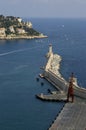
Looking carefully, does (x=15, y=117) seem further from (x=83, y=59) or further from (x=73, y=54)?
(x=73, y=54)

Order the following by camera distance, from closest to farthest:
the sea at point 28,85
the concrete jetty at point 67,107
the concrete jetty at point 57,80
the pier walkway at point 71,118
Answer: the pier walkway at point 71,118 < the concrete jetty at point 67,107 < the sea at point 28,85 < the concrete jetty at point 57,80

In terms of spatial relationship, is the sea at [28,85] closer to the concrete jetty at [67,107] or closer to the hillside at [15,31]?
the concrete jetty at [67,107]

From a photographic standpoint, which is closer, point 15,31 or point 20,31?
point 15,31

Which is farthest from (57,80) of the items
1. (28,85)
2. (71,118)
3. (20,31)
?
(20,31)

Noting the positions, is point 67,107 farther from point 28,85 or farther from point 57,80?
point 28,85

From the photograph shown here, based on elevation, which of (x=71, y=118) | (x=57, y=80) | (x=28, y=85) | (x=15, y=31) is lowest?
(x=15, y=31)

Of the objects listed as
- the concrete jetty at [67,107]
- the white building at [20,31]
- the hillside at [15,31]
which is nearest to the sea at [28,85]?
the concrete jetty at [67,107]

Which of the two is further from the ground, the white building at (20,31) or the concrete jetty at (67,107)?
the concrete jetty at (67,107)

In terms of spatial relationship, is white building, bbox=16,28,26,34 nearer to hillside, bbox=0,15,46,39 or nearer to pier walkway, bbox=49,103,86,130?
hillside, bbox=0,15,46,39

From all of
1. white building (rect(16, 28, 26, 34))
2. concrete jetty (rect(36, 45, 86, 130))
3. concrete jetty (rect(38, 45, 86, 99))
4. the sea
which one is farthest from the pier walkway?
white building (rect(16, 28, 26, 34))
